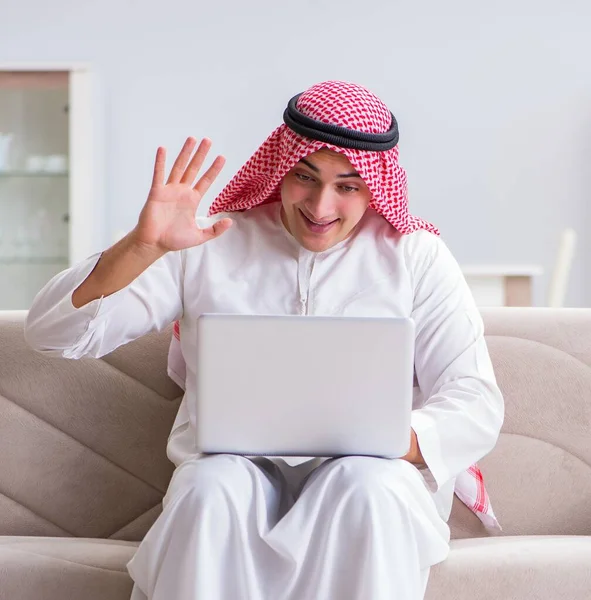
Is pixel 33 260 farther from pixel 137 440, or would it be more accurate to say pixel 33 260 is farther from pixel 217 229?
pixel 217 229

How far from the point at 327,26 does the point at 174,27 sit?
0.86 meters

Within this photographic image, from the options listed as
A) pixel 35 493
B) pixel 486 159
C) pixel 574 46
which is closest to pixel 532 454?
A: pixel 35 493

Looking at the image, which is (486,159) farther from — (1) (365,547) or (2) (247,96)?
(1) (365,547)

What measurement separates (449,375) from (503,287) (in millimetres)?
2593

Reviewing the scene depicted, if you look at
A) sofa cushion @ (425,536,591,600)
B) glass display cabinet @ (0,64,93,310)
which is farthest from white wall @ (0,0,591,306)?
sofa cushion @ (425,536,591,600)

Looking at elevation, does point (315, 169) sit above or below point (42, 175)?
above

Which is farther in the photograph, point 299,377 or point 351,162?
point 351,162

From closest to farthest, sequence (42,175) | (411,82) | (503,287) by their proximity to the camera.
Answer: (503,287) < (42,175) < (411,82)

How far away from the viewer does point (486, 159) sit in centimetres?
543

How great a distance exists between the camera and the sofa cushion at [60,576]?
1.72 metres

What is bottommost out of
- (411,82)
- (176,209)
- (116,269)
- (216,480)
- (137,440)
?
(137,440)

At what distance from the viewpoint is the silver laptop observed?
4.68ft

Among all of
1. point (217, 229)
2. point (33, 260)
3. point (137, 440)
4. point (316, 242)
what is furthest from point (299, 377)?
point (33, 260)

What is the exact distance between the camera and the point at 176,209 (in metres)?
1.70
